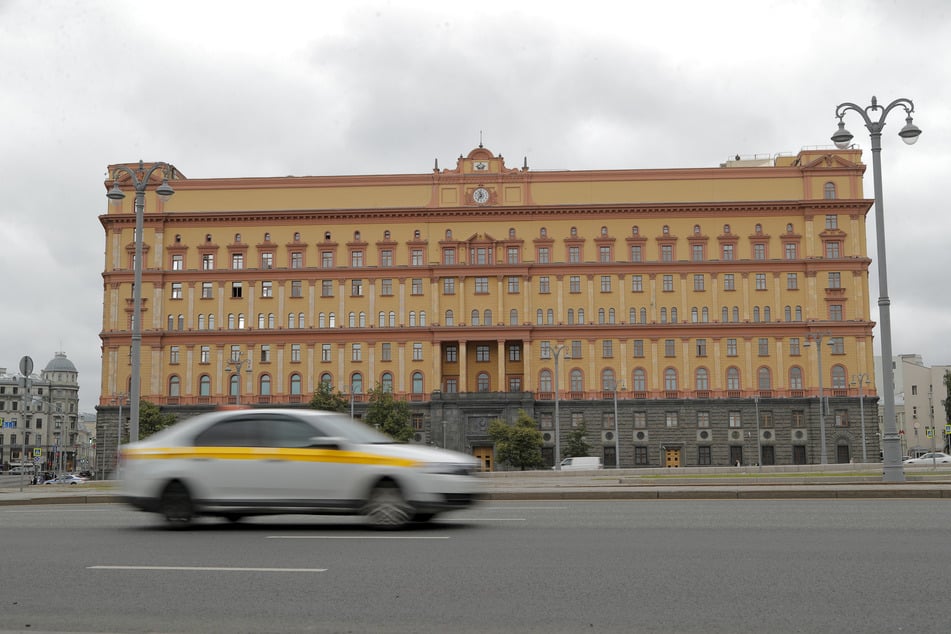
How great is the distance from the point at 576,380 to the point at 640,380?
216 inches

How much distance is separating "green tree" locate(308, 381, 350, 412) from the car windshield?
62.8 m

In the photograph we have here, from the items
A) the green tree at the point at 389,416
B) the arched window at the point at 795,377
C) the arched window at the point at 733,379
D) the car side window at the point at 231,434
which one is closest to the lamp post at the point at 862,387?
the arched window at the point at 795,377

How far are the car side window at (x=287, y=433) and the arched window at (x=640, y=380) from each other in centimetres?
7330

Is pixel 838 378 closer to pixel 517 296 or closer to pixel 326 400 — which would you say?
pixel 517 296

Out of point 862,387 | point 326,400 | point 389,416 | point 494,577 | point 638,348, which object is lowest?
point 494,577

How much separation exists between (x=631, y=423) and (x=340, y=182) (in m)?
33.2

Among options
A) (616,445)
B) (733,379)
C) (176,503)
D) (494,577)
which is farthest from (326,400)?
(494,577)

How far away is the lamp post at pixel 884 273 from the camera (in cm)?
2525

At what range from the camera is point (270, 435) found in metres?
13.8

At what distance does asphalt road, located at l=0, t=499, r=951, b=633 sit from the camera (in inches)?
294

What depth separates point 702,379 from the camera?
8512 centimetres

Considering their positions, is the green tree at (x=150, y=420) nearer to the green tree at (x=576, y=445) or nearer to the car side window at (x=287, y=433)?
the green tree at (x=576, y=445)

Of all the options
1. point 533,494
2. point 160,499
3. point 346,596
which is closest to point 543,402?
point 533,494

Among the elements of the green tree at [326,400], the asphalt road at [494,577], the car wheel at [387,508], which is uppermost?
the green tree at [326,400]
